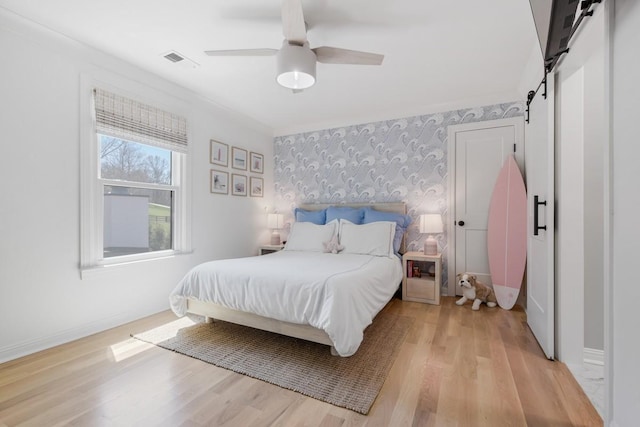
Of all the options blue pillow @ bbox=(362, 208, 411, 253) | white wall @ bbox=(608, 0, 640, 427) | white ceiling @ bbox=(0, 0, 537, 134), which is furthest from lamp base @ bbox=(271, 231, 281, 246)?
white wall @ bbox=(608, 0, 640, 427)

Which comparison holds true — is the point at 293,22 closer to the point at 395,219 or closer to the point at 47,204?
the point at 47,204

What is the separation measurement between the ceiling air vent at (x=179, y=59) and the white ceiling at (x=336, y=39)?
6 centimetres

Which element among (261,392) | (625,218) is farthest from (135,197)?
(625,218)

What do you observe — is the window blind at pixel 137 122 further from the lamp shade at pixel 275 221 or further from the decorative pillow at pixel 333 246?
the decorative pillow at pixel 333 246

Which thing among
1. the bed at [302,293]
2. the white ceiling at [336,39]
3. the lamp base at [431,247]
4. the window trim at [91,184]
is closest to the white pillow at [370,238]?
the bed at [302,293]

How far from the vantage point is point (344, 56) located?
2014 millimetres

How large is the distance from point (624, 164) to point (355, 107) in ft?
9.83

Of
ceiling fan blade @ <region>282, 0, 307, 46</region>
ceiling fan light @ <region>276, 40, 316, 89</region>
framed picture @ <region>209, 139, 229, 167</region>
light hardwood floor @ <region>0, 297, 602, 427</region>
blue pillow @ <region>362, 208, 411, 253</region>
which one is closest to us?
light hardwood floor @ <region>0, 297, 602, 427</region>

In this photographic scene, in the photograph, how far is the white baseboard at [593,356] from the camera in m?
1.99

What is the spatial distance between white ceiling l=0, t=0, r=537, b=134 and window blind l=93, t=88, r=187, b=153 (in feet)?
1.23

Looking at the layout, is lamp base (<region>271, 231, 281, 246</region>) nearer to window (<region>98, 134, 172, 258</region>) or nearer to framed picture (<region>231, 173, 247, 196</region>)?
framed picture (<region>231, 173, 247, 196</region>)

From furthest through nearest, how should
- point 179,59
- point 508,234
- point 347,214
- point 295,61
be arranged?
point 347,214 < point 508,234 < point 179,59 < point 295,61

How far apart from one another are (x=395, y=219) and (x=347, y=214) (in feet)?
2.13

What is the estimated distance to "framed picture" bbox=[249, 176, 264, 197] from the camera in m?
4.36
